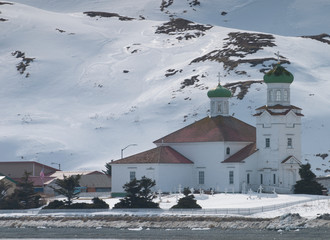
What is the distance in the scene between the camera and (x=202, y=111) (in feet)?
513

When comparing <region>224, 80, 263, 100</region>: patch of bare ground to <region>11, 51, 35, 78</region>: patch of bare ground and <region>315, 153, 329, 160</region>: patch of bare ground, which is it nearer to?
<region>315, 153, 329, 160</region>: patch of bare ground

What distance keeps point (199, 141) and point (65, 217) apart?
23.1m

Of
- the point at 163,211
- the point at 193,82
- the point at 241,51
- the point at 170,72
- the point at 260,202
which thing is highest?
the point at 241,51

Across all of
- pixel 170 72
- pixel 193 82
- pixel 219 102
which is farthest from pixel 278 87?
pixel 170 72

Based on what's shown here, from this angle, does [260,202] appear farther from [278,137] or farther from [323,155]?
[323,155]

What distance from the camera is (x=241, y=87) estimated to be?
15938cm

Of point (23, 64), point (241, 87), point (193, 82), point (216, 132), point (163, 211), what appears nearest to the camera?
point (163, 211)

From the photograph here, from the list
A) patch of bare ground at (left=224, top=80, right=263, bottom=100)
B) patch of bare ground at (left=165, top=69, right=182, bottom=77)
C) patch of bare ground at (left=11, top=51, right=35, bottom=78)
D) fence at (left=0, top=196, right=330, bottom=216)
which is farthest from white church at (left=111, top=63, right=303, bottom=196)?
patch of bare ground at (left=11, top=51, right=35, bottom=78)

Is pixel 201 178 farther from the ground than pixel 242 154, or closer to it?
closer to it

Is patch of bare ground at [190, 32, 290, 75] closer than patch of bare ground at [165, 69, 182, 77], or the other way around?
patch of bare ground at [190, 32, 290, 75]

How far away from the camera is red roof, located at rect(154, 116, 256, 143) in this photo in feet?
A: 381

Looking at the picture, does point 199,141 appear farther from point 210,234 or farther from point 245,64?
point 245,64

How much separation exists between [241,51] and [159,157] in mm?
67749

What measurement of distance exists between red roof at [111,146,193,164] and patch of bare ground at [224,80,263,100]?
39.8m
